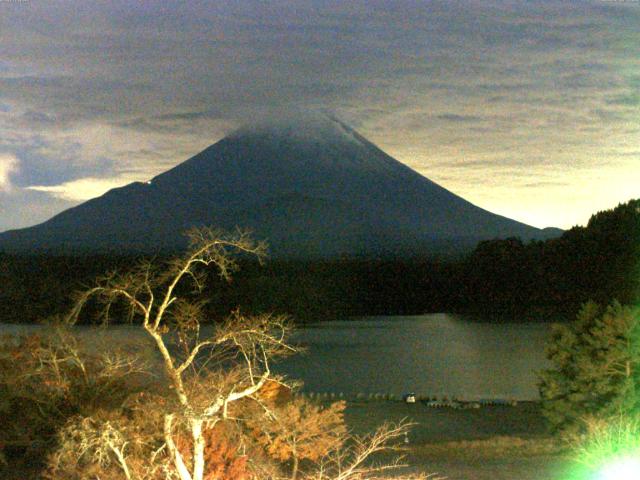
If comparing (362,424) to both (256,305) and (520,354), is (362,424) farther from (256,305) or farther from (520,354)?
(256,305)

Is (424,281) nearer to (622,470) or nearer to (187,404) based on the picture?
(622,470)

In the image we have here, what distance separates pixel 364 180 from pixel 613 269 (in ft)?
229

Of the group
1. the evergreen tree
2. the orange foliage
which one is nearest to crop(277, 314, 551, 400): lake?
the evergreen tree

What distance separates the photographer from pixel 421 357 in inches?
1641

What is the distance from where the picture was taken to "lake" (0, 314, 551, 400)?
28984mm

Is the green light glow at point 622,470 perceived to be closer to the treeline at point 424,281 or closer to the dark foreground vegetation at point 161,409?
the dark foreground vegetation at point 161,409

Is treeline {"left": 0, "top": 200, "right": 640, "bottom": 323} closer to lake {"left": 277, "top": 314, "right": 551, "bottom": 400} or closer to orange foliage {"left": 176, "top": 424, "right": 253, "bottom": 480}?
lake {"left": 277, "top": 314, "right": 551, "bottom": 400}

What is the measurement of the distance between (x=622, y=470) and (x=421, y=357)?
3295cm

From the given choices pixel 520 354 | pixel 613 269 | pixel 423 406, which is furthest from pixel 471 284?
pixel 423 406

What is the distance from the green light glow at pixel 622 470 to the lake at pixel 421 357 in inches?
259

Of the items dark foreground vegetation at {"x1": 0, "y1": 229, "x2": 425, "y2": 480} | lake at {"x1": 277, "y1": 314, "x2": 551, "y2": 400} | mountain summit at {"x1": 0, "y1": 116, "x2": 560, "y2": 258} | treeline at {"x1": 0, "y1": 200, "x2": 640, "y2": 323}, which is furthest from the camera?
mountain summit at {"x1": 0, "y1": 116, "x2": 560, "y2": 258}

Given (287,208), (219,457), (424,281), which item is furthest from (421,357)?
(287,208)

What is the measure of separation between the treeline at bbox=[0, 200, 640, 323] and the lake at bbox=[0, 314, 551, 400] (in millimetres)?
1546

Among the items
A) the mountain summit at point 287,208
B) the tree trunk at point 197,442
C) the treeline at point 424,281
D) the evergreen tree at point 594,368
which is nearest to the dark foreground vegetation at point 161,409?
the tree trunk at point 197,442
